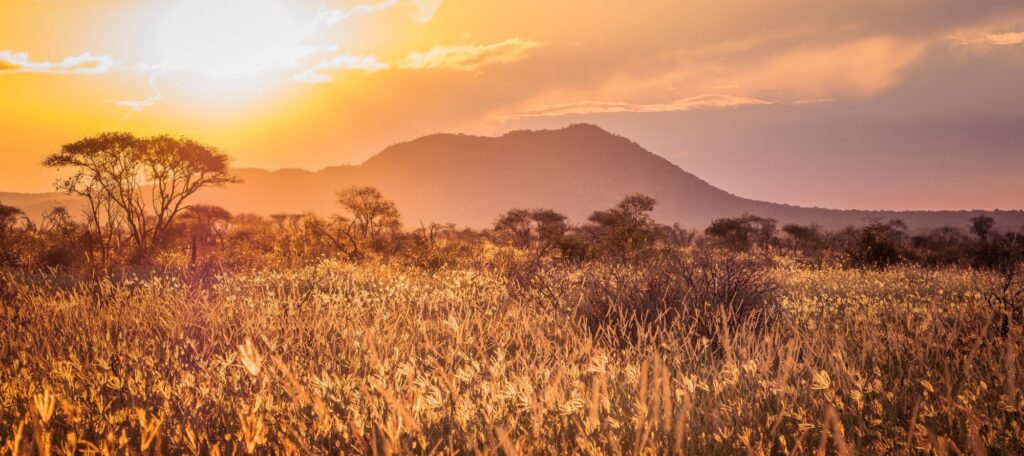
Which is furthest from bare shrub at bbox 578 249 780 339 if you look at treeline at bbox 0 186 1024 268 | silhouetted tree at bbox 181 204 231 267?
silhouetted tree at bbox 181 204 231 267

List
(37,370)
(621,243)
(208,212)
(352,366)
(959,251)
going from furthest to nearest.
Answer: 1. (208,212)
2. (959,251)
3. (621,243)
4. (37,370)
5. (352,366)

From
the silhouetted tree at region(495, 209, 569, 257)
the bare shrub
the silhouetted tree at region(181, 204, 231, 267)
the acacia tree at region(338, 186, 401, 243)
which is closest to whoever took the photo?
the bare shrub

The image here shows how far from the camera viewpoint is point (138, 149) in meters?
32.4

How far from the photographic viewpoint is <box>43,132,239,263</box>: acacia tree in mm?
30266

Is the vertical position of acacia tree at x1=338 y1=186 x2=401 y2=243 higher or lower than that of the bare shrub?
higher

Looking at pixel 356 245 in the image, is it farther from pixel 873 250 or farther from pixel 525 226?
pixel 525 226

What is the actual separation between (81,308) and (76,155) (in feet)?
99.3

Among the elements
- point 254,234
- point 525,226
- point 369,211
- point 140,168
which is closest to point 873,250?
point 369,211

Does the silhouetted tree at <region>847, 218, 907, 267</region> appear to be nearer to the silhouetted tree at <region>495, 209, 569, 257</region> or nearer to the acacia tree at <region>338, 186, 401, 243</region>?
the silhouetted tree at <region>495, 209, 569, 257</region>

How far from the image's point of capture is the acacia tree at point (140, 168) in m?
30.3

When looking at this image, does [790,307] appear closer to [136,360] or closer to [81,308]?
[136,360]

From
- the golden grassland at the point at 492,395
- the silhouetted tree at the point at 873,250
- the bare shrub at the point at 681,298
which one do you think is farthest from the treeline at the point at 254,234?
the golden grassland at the point at 492,395

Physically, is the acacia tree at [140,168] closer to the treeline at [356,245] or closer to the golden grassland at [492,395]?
the treeline at [356,245]

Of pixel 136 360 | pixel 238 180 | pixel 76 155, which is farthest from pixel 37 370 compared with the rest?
pixel 238 180
